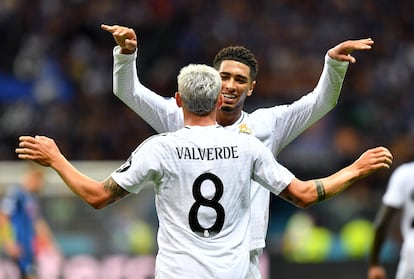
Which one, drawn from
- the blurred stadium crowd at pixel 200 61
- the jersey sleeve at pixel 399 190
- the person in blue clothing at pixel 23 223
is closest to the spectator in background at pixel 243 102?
the jersey sleeve at pixel 399 190

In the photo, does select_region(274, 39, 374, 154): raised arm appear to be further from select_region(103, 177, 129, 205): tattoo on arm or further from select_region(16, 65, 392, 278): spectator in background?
select_region(103, 177, 129, 205): tattoo on arm

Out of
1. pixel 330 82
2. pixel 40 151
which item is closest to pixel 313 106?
pixel 330 82

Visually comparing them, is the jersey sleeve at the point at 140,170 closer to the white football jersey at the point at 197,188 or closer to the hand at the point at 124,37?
the white football jersey at the point at 197,188

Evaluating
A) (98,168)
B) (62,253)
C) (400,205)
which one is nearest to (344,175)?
(400,205)

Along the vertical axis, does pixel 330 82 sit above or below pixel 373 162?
above

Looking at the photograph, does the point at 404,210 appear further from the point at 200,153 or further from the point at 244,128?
the point at 200,153

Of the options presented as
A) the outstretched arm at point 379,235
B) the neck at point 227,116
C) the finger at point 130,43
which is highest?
the finger at point 130,43

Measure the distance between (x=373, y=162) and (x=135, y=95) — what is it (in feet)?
4.74

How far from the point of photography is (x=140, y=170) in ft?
18.2

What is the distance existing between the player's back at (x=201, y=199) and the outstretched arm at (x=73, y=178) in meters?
0.25

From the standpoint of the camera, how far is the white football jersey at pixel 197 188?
5559mm

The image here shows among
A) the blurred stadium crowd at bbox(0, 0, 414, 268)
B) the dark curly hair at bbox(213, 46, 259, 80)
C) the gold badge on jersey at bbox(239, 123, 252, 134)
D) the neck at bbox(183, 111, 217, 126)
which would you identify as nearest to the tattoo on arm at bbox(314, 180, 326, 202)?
the neck at bbox(183, 111, 217, 126)

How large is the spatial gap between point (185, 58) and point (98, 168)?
526 cm

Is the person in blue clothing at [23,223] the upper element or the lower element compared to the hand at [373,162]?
lower
